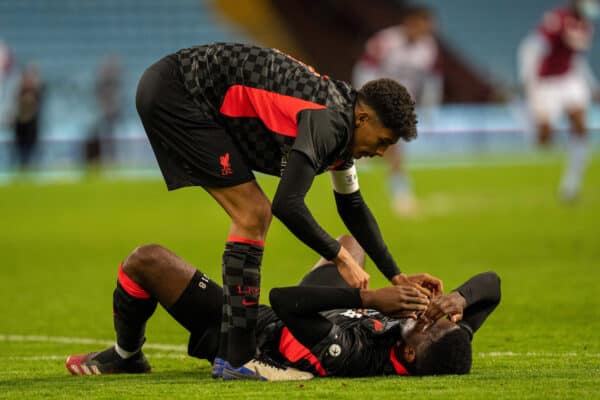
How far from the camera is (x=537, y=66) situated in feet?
58.3

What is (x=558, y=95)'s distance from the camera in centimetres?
1725

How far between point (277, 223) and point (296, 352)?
36.7 ft

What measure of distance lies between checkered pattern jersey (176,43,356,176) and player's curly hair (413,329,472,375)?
1.12 meters

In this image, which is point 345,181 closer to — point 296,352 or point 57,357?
point 296,352

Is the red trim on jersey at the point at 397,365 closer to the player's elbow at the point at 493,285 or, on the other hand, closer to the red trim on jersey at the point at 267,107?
the player's elbow at the point at 493,285

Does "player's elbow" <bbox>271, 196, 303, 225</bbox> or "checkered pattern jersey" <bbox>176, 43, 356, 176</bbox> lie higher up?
"checkered pattern jersey" <bbox>176, 43, 356, 176</bbox>

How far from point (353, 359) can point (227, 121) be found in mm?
1306

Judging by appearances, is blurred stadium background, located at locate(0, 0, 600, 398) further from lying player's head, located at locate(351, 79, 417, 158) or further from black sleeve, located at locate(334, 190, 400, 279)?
lying player's head, located at locate(351, 79, 417, 158)

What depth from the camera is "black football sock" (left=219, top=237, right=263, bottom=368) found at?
18.4 feet

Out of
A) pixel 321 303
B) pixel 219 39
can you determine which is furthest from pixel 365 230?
pixel 219 39

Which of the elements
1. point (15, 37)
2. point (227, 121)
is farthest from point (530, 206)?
point (15, 37)

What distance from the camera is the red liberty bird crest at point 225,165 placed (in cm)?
579

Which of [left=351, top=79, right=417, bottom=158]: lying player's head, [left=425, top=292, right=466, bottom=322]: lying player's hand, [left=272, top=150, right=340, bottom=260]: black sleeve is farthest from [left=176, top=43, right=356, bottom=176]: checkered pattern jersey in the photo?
[left=425, top=292, right=466, bottom=322]: lying player's hand

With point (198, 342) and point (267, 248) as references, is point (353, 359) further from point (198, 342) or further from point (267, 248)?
point (267, 248)
